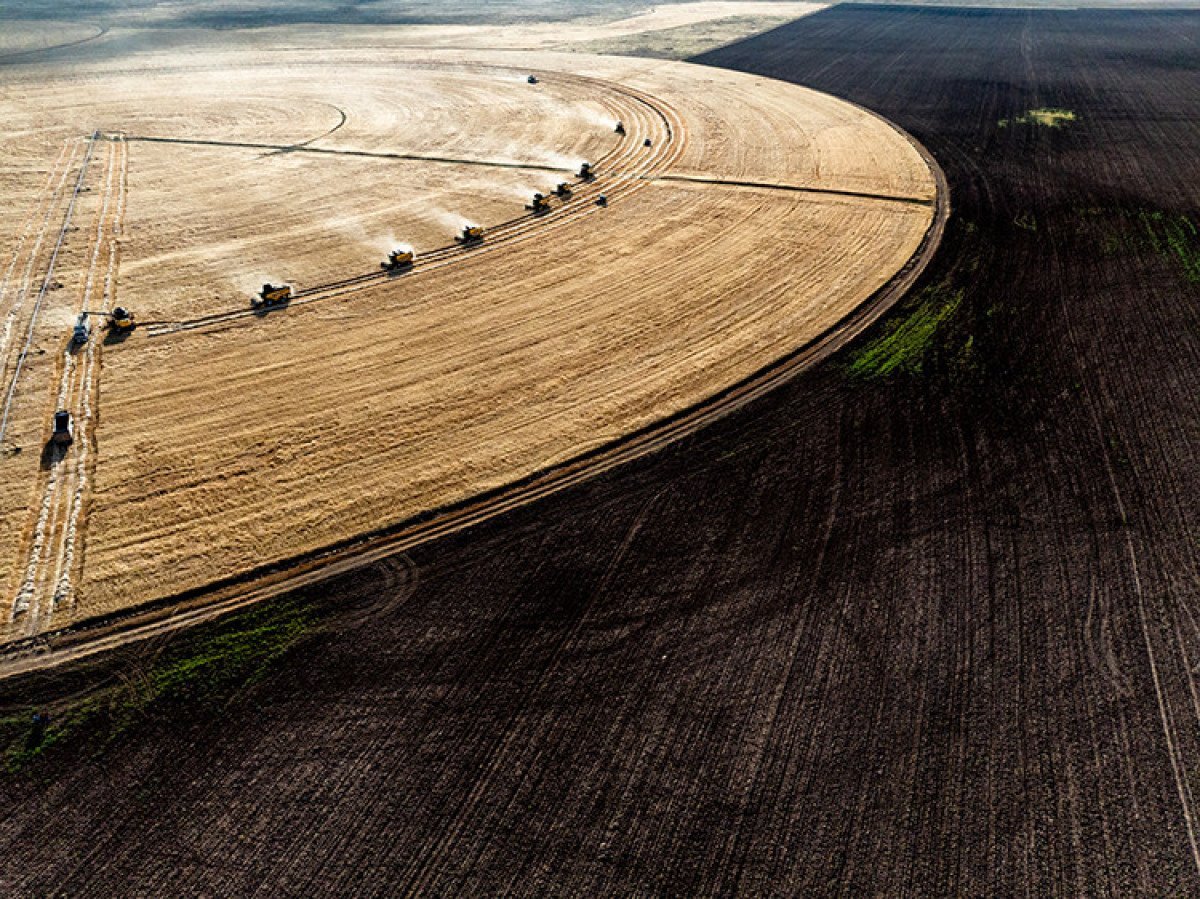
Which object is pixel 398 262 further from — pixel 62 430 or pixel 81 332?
pixel 62 430

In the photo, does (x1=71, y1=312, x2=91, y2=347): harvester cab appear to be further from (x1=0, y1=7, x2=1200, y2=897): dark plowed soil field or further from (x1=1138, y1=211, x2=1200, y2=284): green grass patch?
(x1=1138, y1=211, x2=1200, y2=284): green grass patch

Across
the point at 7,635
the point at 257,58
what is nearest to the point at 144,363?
the point at 7,635

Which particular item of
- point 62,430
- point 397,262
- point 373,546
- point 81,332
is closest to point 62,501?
point 62,430

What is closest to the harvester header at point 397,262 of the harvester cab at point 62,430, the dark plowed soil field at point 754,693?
the harvester cab at point 62,430

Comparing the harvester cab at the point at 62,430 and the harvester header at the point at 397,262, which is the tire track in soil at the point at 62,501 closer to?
the harvester cab at the point at 62,430

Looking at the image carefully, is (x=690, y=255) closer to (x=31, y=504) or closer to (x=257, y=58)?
(x=31, y=504)
